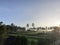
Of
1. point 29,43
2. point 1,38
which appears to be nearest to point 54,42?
point 29,43

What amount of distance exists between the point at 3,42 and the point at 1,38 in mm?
458

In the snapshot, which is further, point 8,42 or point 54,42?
point 54,42

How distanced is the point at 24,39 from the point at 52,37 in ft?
16.3

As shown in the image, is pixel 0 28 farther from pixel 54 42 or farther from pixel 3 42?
pixel 54 42

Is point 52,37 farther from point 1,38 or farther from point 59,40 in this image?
point 1,38

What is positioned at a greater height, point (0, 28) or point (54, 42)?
point (0, 28)

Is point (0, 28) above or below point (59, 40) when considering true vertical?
above

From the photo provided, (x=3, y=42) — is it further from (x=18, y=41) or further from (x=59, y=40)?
(x=59, y=40)

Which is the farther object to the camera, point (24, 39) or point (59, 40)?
point (59, 40)

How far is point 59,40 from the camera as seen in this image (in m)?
22.5

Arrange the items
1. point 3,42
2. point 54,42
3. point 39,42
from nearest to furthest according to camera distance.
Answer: point 3,42 → point 39,42 → point 54,42

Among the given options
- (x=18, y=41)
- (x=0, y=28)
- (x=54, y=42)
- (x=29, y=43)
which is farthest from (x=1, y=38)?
(x=54, y=42)

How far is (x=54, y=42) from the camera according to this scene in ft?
70.2

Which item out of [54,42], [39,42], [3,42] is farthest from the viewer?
[54,42]
